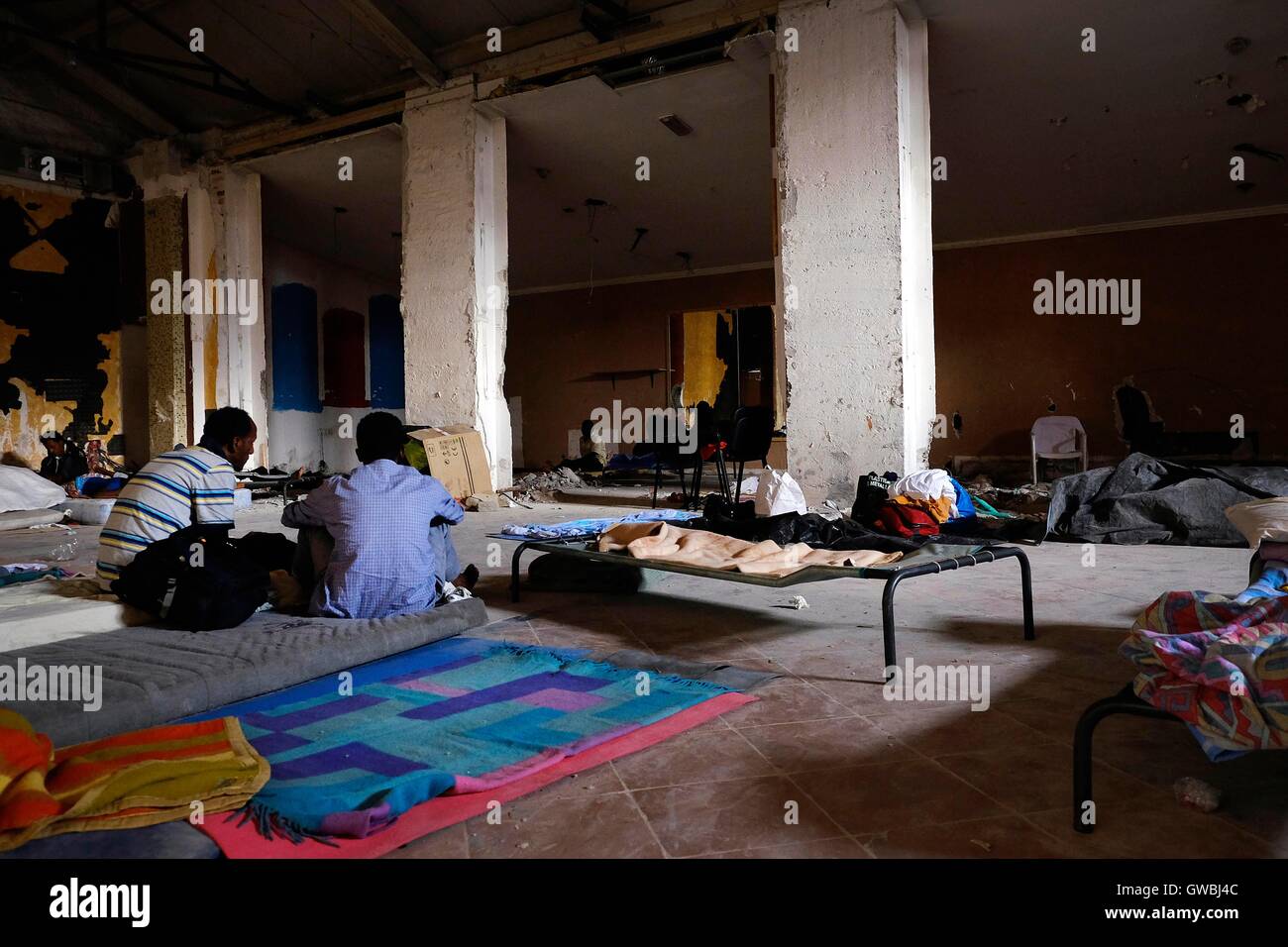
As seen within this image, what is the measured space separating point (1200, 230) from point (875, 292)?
23.3ft

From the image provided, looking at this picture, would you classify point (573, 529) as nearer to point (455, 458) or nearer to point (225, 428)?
point (225, 428)

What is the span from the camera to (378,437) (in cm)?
334

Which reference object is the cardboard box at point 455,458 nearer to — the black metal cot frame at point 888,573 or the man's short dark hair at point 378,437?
the man's short dark hair at point 378,437

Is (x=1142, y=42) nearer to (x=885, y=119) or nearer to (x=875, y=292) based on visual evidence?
(x=885, y=119)

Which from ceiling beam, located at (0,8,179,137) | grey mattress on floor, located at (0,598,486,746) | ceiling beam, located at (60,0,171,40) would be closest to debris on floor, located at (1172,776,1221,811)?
grey mattress on floor, located at (0,598,486,746)

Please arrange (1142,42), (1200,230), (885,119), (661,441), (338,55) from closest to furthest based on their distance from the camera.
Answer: (885,119), (1142,42), (661,441), (338,55), (1200,230)

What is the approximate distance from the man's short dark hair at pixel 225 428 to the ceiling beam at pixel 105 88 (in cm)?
963

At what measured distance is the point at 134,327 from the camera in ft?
38.6

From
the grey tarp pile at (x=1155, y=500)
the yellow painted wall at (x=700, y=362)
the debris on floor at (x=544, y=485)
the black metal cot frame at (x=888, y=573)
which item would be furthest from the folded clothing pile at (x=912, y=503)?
the yellow painted wall at (x=700, y=362)

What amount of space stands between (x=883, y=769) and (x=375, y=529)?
6.85ft

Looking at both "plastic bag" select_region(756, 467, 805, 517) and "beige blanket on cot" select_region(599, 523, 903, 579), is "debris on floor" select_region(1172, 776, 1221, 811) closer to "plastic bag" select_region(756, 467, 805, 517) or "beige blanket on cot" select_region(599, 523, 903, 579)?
"beige blanket on cot" select_region(599, 523, 903, 579)

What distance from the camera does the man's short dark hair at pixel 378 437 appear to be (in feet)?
10.9

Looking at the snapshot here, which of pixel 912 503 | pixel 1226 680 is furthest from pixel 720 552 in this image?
pixel 912 503
